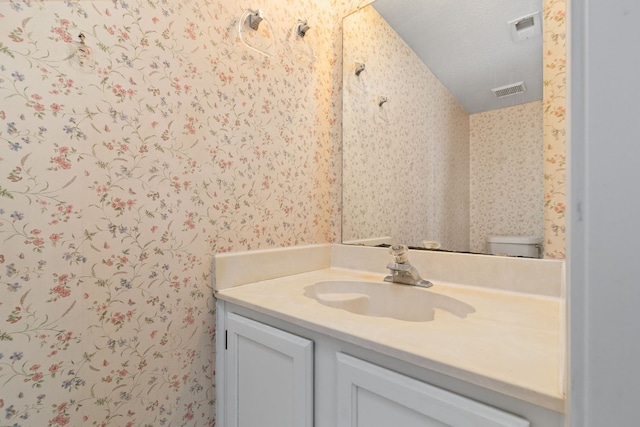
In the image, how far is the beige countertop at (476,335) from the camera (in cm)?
45

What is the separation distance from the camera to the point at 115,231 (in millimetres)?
760

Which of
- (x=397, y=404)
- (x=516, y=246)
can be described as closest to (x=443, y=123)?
(x=516, y=246)

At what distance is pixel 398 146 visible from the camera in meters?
1.27

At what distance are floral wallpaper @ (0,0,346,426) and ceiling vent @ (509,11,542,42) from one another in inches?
32.7

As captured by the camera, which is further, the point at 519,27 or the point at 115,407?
the point at 519,27

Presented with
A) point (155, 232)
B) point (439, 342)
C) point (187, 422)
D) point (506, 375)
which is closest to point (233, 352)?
point (187, 422)

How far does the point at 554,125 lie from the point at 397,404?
35.9 inches

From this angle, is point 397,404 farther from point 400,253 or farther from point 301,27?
point 301,27

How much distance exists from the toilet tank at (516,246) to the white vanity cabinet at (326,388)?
0.63 m

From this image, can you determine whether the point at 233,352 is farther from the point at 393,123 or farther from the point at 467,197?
the point at 393,123

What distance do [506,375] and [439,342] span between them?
0.43 feet

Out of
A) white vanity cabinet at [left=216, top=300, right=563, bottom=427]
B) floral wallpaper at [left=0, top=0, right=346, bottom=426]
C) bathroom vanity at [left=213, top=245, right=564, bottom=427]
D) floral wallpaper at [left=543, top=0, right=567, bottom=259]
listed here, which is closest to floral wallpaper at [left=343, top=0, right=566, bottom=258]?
floral wallpaper at [left=543, top=0, right=567, bottom=259]

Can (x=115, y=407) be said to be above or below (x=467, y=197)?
below

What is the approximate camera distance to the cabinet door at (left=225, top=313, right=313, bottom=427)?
2.31 feet
